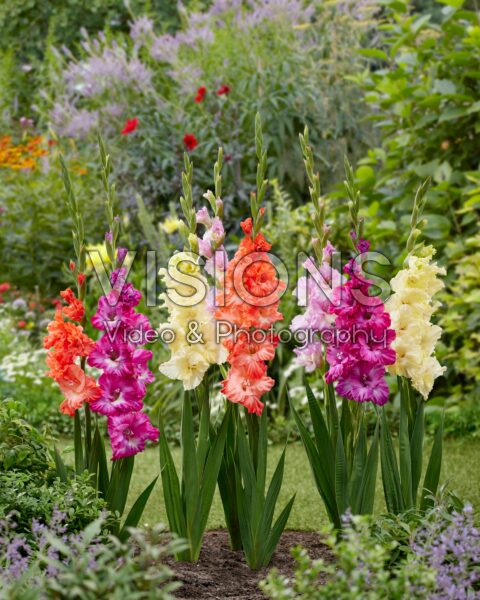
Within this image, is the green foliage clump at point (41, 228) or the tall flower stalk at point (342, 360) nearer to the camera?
the tall flower stalk at point (342, 360)

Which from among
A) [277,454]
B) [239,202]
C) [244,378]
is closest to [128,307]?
[244,378]

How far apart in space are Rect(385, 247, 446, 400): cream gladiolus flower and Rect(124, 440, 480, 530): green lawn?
64cm

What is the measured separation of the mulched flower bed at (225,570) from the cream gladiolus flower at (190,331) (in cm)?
60

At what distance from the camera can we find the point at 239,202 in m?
7.59

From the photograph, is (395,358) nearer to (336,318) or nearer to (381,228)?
(336,318)

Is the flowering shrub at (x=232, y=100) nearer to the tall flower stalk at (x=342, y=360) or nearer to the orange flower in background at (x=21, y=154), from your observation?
Answer: the orange flower in background at (x=21, y=154)

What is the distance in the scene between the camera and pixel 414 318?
2818 mm

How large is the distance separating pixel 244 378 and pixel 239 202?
193 inches

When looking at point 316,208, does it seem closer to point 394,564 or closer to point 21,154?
point 394,564

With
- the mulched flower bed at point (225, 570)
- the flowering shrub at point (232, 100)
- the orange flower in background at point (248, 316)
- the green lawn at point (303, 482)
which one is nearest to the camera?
the mulched flower bed at point (225, 570)

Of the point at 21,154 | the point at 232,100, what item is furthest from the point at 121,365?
the point at 21,154

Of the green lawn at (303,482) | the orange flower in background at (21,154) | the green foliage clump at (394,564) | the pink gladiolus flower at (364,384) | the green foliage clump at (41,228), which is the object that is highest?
the orange flower in background at (21,154)

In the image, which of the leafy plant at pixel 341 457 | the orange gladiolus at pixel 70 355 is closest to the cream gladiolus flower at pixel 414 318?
the leafy plant at pixel 341 457

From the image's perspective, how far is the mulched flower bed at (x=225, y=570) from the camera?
2668 millimetres
